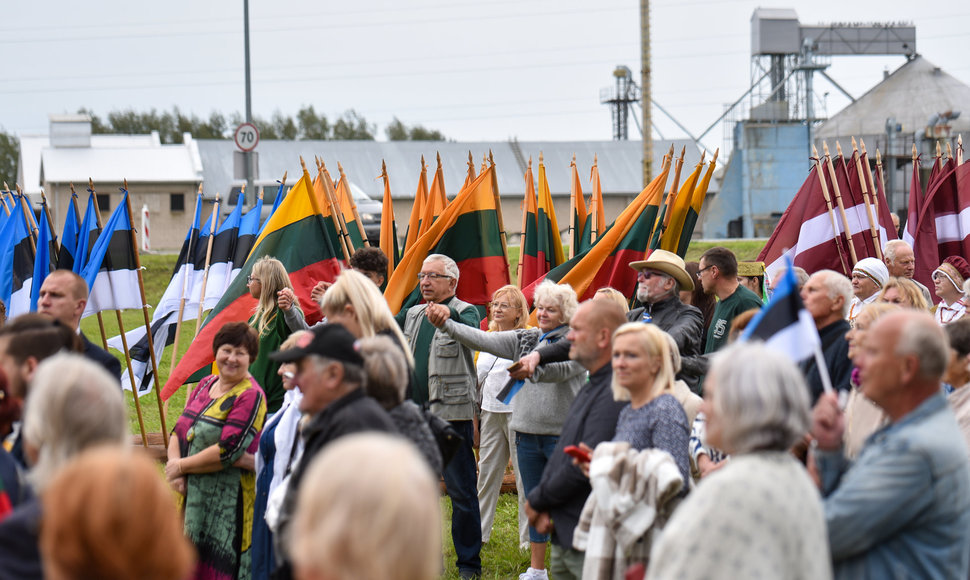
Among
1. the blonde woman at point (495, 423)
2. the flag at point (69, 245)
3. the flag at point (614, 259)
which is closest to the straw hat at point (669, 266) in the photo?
the blonde woman at point (495, 423)

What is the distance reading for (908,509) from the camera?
3.08 metres

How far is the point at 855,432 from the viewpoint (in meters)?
4.22

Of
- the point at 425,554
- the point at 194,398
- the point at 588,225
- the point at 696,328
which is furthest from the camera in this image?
the point at 588,225

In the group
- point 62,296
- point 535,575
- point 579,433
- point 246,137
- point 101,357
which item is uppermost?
point 246,137

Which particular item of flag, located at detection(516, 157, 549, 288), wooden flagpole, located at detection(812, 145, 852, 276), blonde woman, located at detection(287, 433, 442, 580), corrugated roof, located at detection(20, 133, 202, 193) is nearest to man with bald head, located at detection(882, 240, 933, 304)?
wooden flagpole, located at detection(812, 145, 852, 276)

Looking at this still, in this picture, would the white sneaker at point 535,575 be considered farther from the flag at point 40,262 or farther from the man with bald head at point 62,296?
the flag at point 40,262

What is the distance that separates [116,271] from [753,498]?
7.35 metres

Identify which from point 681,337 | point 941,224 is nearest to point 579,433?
point 681,337

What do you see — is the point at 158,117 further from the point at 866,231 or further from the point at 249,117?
the point at 866,231

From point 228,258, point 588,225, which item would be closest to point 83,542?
point 228,258

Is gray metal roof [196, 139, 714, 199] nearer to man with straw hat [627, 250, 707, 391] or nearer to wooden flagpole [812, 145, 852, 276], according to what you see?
wooden flagpole [812, 145, 852, 276]

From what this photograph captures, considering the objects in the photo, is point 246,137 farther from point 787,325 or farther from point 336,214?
point 787,325

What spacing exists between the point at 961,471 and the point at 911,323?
18.7 inches

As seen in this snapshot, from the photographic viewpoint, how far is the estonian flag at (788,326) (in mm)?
3559
